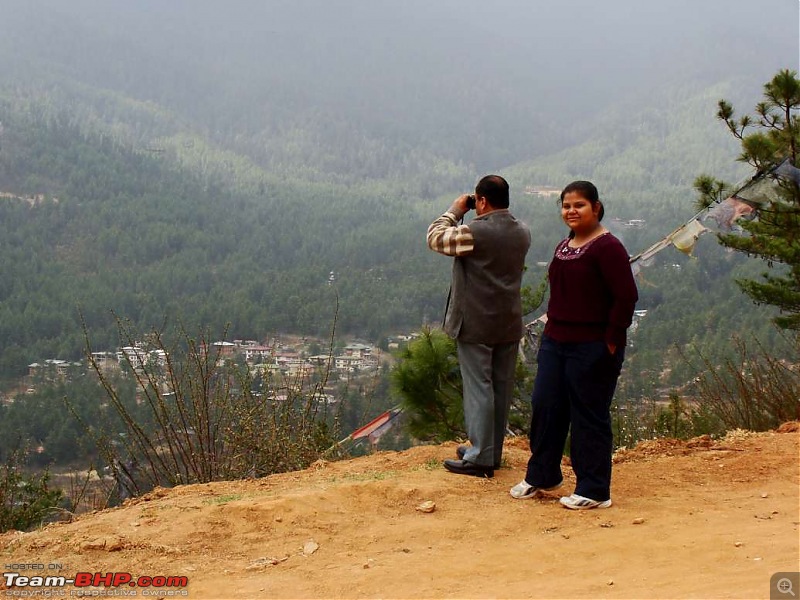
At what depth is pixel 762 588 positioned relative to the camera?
296cm

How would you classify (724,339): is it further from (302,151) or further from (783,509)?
(302,151)

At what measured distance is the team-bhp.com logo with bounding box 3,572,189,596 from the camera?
11.3 ft

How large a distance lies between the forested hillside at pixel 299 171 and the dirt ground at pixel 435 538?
2.34 m

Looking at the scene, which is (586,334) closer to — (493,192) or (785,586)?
(493,192)

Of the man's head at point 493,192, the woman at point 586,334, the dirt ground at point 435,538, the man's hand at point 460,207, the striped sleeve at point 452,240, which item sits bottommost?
the dirt ground at point 435,538

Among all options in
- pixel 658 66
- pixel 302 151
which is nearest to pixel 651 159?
pixel 302 151

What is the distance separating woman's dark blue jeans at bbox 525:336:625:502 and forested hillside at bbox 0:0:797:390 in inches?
116

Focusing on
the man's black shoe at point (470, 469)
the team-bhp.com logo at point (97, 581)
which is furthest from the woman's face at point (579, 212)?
the team-bhp.com logo at point (97, 581)

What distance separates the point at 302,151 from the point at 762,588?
463ft

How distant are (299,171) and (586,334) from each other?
125072 millimetres

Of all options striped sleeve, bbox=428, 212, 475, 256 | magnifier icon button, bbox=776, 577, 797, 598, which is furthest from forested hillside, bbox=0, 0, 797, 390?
magnifier icon button, bbox=776, 577, 797, 598

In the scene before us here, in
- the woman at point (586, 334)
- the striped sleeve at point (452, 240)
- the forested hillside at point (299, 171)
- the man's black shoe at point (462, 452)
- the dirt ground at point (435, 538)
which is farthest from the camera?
the forested hillside at point (299, 171)

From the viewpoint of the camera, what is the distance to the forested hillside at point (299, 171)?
52.6 meters

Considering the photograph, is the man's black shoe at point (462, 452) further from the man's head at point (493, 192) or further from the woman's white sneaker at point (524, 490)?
the man's head at point (493, 192)
